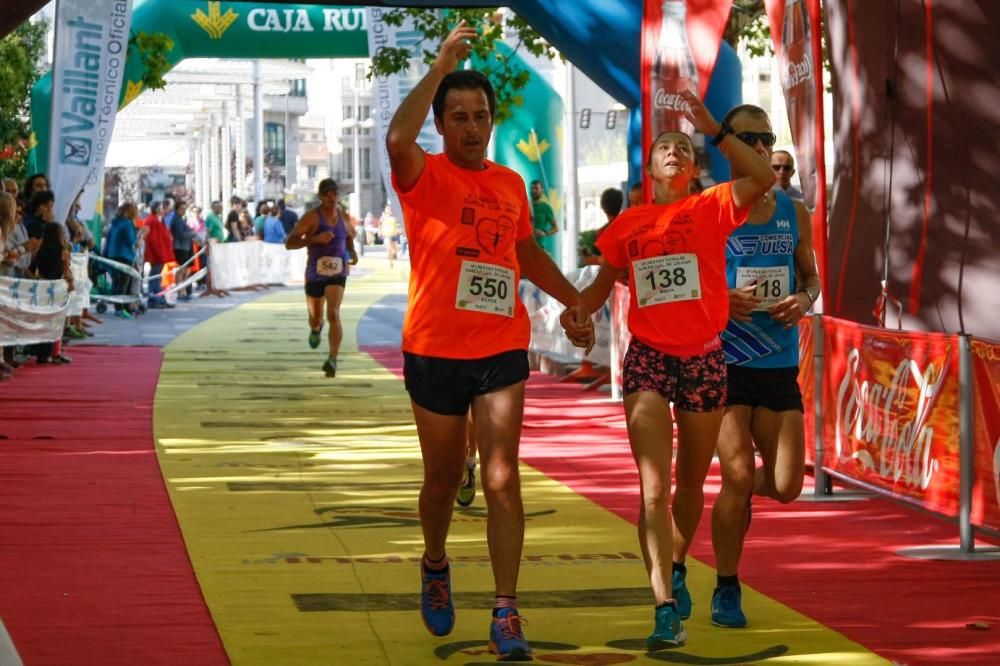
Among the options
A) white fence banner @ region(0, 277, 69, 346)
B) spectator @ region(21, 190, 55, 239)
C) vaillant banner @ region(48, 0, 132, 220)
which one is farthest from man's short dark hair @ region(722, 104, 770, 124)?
vaillant banner @ region(48, 0, 132, 220)

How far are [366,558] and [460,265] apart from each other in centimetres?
245

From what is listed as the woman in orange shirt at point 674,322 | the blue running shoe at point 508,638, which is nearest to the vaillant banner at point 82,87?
the woman in orange shirt at point 674,322

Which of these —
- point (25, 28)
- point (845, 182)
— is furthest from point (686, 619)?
point (25, 28)

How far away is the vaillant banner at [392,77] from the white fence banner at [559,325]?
258 cm

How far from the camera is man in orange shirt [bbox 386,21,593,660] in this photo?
20.1ft

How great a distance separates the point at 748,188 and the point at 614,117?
17435mm

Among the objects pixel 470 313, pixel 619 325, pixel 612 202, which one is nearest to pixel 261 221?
pixel 612 202

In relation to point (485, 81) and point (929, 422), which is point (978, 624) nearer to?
point (929, 422)

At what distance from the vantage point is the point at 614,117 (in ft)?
77.5

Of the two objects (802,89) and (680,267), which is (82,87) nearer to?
(802,89)

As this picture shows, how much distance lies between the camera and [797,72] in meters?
10.9

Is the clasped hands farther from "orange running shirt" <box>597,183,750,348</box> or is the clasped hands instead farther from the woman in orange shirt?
"orange running shirt" <box>597,183,750,348</box>

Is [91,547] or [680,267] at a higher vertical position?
[680,267]

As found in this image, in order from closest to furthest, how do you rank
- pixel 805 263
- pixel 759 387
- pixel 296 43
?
pixel 759 387, pixel 805 263, pixel 296 43
